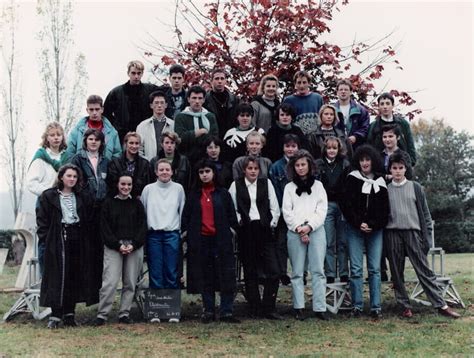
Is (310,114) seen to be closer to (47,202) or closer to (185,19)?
(47,202)

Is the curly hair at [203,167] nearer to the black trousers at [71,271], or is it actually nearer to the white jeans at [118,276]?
the white jeans at [118,276]

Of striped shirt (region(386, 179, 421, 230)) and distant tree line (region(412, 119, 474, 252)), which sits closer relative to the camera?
striped shirt (region(386, 179, 421, 230))

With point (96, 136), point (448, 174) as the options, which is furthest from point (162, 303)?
point (448, 174)

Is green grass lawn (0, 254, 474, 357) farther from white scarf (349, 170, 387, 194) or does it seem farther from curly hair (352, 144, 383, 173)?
curly hair (352, 144, 383, 173)

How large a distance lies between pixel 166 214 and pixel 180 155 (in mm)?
871

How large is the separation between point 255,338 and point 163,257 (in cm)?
164

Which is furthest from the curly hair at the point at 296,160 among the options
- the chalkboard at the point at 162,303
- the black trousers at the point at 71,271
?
the black trousers at the point at 71,271

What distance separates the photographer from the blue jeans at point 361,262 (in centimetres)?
737

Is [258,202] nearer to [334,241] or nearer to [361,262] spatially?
[334,241]

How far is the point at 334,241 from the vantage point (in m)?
7.69

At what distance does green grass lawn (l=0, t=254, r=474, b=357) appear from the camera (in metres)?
5.70

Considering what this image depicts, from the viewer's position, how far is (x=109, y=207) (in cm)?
715

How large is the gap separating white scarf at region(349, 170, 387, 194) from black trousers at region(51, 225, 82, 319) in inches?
132

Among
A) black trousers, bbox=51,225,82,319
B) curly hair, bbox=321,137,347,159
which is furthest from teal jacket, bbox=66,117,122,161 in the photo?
curly hair, bbox=321,137,347,159
